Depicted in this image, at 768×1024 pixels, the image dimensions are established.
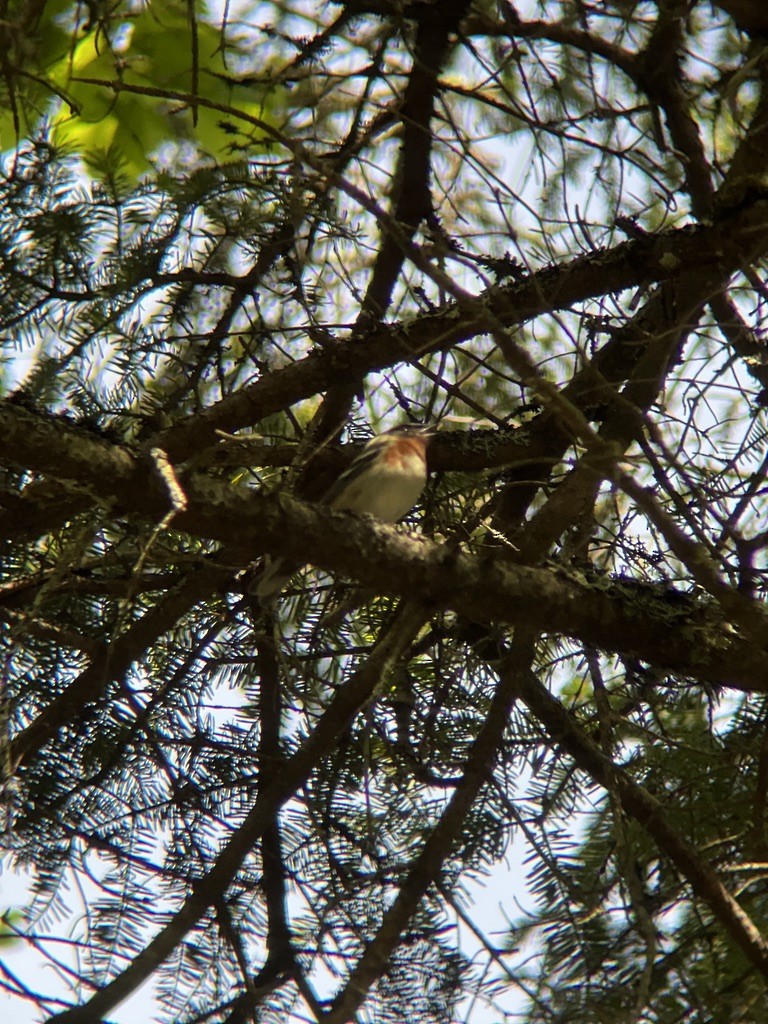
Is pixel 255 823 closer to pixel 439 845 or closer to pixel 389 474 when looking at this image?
pixel 439 845

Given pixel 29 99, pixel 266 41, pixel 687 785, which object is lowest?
pixel 687 785

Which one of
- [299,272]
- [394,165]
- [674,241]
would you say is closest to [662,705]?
[674,241]

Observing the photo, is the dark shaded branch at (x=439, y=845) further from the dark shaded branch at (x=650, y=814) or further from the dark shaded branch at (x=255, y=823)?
the dark shaded branch at (x=255, y=823)

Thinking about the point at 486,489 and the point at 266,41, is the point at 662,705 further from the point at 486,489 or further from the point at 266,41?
the point at 266,41

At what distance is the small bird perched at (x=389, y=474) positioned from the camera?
3830 millimetres

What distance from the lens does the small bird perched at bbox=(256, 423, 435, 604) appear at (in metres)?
3.83

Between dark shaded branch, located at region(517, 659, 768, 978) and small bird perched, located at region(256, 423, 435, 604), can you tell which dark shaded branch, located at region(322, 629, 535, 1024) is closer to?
dark shaded branch, located at region(517, 659, 768, 978)

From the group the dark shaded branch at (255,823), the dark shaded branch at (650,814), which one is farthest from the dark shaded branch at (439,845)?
the dark shaded branch at (255,823)

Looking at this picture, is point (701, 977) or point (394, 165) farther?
point (394, 165)

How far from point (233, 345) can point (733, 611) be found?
8.06 feet

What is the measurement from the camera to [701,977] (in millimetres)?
2717

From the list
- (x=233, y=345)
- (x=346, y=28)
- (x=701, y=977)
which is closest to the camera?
(x=701, y=977)

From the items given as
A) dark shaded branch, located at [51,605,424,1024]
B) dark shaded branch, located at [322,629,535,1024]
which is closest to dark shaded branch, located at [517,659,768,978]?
dark shaded branch, located at [322,629,535,1024]

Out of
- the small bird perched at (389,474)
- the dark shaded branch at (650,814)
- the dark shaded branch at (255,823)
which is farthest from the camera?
the small bird perched at (389,474)
